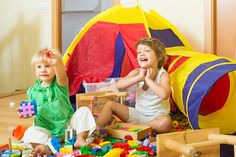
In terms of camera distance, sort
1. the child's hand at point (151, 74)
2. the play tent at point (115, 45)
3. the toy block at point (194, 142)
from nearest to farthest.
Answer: the toy block at point (194, 142) → the child's hand at point (151, 74) → the play tent at point (115, 45)

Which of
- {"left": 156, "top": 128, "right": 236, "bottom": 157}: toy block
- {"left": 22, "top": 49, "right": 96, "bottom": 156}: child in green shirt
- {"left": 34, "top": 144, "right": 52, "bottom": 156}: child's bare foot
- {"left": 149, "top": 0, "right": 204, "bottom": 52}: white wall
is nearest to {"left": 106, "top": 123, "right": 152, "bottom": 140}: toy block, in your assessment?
{"left": 22, "top": 49, "right": 96, "bottom": 156}: child in green shirt

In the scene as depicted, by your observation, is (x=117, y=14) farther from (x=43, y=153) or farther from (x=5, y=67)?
(x=5, y=67)

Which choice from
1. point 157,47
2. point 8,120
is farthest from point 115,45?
point 8,120

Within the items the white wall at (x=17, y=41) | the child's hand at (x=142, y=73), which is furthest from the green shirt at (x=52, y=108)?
the white wall at (x=17, y=41)

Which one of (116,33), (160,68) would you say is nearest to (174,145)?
(160,68)

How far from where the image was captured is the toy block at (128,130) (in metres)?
1.43

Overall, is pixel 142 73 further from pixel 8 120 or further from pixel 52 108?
pixel 8 120

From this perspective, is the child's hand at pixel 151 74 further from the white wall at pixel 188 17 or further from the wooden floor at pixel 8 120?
the white wall at pixel 188 17

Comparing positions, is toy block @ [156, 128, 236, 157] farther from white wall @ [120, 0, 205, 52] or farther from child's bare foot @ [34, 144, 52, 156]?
white wall @ [120, 0, 205, 52]

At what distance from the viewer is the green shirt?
56.1 inches

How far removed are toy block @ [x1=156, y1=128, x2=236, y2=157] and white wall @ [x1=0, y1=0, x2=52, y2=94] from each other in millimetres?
2294

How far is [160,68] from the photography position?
Answer: 5.48ft

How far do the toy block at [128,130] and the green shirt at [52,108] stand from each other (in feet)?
0.64

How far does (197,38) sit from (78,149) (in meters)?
1.26
